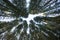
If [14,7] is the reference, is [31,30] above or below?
below

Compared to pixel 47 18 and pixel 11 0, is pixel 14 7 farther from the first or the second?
pixel 47 18

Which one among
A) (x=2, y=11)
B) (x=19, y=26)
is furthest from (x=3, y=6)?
(x=19, y=26)

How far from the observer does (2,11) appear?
1.09 m

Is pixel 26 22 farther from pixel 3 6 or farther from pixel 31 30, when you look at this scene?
pixel 3 6

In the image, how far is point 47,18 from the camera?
42.4 inches

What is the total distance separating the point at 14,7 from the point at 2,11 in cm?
8

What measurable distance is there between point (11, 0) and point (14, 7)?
0.05 meters

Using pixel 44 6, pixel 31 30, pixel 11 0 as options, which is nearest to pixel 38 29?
pixel 31 30

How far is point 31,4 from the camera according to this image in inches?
43.6

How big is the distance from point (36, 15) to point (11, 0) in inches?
7.3

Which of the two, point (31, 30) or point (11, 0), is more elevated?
point (11, 0)

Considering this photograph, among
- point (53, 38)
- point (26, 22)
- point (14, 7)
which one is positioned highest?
point (14, 7)

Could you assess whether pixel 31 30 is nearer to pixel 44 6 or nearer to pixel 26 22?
pixel 26 22

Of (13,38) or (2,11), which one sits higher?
(2,11)
